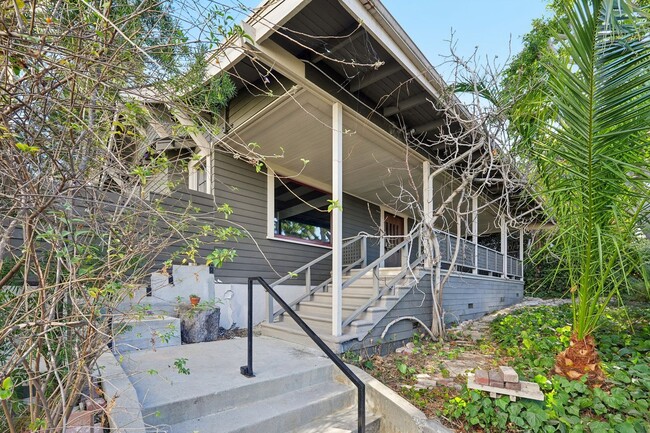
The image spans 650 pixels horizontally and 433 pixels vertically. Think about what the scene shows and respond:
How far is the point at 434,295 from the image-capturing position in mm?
5320

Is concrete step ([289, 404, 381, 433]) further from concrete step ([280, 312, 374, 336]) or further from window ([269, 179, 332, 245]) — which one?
window ([269, 179, 332, 245])

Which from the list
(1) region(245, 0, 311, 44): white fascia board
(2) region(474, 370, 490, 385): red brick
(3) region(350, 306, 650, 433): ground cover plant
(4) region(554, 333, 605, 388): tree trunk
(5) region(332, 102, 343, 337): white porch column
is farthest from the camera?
(5) region(332, 102, 343, 337): white porch column

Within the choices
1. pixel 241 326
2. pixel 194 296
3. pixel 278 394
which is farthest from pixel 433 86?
pixel 241 326

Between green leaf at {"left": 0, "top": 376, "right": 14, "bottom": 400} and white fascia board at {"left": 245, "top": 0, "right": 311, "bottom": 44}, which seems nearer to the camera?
green leaf at {"left": 0, "top": 376, "right": 14, "bottom": 400}

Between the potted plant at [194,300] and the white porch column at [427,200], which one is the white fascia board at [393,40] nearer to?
the white porch column at [427,200]

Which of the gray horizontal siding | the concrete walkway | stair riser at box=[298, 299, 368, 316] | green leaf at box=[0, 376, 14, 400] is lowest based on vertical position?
the concrete walkway

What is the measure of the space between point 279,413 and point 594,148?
3092mm

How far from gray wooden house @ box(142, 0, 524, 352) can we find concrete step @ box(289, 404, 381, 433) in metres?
1.01

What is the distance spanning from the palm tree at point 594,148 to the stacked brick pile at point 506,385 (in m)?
0.62

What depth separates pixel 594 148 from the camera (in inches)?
94.8

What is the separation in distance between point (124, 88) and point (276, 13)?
7.38ft

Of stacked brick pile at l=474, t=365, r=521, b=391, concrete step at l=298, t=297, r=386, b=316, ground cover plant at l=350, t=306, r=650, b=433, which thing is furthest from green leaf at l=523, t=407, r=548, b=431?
concrete step at l=298, t=297, r=386, b=316

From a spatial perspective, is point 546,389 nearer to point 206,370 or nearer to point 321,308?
point 206,370

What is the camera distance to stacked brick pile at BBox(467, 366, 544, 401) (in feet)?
8.46
